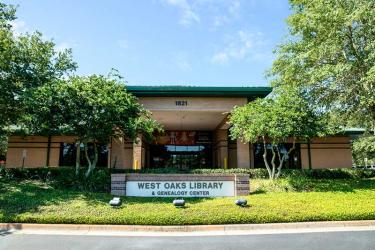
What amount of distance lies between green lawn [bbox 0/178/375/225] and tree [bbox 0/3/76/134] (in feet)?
15.1

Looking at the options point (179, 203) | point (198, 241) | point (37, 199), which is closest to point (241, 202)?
point (179, 203)

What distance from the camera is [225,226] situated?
34.2ft

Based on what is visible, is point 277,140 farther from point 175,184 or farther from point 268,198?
point 175,184

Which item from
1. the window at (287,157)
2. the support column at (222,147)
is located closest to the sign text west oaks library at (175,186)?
the support column at (222,147)

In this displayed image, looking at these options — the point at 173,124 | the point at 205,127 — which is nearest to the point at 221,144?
the point at 205,127

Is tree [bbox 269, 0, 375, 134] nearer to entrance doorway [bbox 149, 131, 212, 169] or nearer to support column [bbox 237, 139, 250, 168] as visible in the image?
support column [bbox 237, 139, 250, 168]

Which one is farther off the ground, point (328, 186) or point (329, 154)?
point (329, 154)

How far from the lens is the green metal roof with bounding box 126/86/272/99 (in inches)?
810

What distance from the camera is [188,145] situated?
32.5 m

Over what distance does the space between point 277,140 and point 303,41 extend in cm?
670

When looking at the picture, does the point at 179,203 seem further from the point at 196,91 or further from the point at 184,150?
the point at 184,150

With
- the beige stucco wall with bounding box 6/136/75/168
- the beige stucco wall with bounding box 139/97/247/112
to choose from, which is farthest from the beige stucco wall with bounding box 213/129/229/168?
the beige stucco wall with bounding box 6/136/75/168

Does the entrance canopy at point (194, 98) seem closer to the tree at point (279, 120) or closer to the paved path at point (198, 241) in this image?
the tree at point (279, 120)

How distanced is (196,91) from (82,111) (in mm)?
8077
